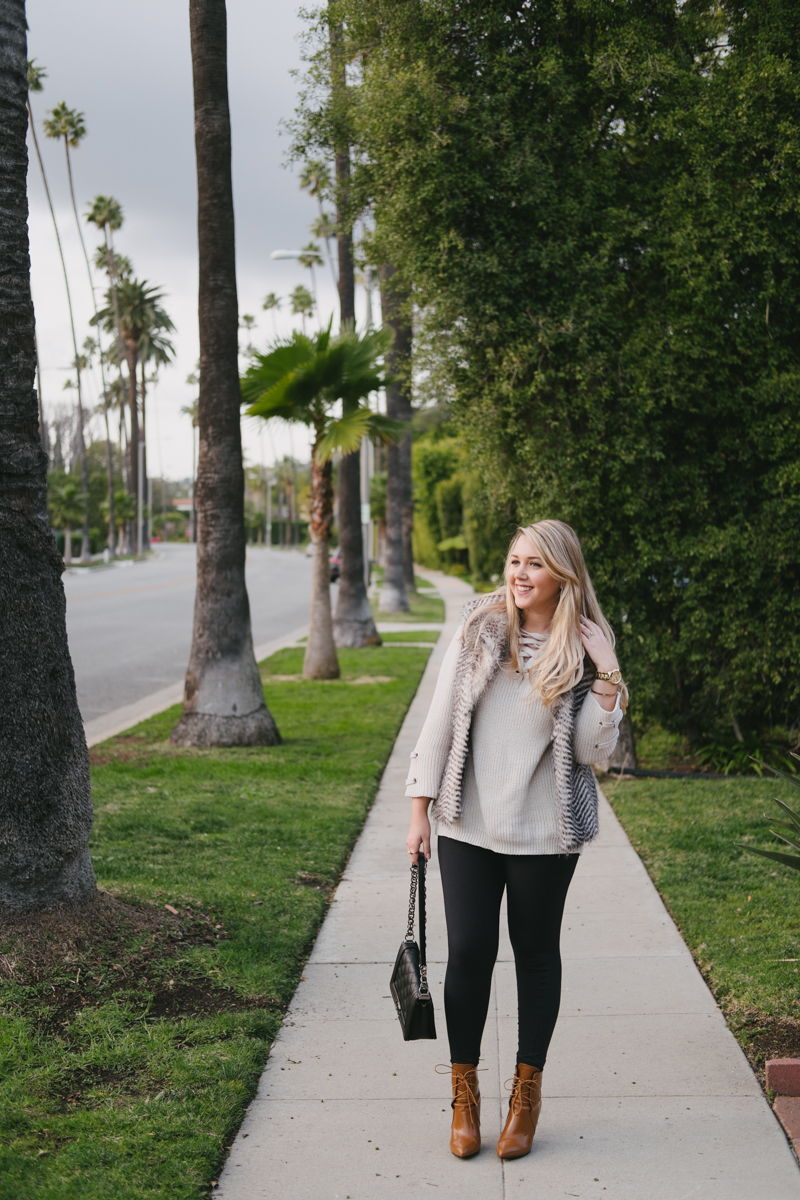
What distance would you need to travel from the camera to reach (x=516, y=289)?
312 inches

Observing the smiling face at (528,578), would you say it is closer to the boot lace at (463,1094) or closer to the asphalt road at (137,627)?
the boot lace at (463,1094)

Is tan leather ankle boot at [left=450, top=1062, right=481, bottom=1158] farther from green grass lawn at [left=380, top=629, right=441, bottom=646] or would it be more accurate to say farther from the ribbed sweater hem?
green grass lawn at [left=380, top=629, right=441, bottom=646]

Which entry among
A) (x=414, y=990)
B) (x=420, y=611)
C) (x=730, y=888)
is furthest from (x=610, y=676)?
(x=420, y=611)

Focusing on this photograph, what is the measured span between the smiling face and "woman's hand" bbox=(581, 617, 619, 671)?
15 cm

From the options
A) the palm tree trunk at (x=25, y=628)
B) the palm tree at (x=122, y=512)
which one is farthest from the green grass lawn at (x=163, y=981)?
the palm tree at (x=122, y=512)

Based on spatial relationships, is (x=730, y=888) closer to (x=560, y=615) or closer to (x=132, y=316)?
(x=560, y=615)

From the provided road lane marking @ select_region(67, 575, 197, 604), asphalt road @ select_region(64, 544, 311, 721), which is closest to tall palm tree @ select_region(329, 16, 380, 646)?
asphalt road @ select_region(64, 544, 311, 721)

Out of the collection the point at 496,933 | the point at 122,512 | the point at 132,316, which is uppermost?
the point at 132,316

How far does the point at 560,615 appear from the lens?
3227 millimetres

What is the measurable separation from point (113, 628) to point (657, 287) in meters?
15.3

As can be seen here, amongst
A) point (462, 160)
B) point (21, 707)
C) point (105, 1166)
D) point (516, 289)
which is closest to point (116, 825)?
point (21, 707)

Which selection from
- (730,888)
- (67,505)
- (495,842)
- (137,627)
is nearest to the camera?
(495,842)

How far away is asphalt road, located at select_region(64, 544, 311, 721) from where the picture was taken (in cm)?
1434

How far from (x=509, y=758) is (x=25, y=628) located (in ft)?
7.06
